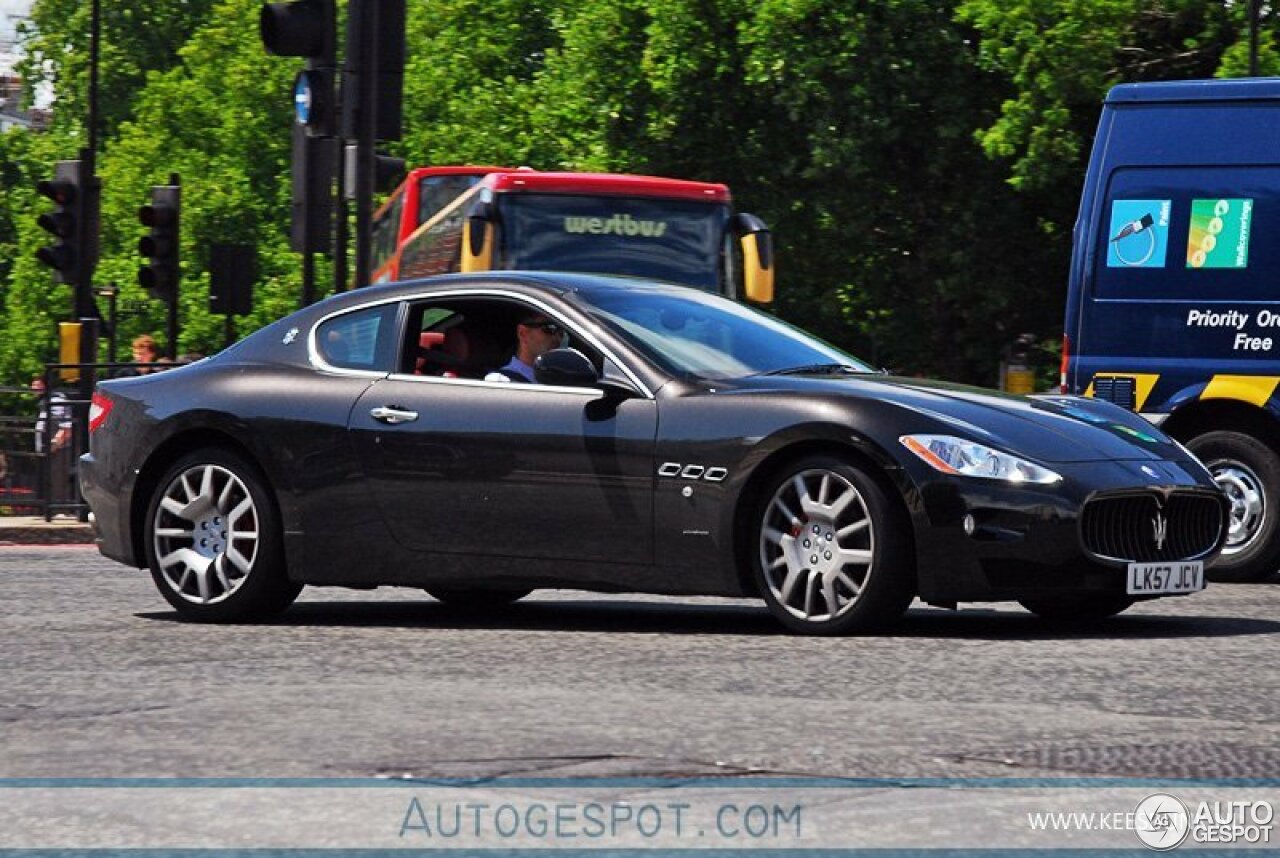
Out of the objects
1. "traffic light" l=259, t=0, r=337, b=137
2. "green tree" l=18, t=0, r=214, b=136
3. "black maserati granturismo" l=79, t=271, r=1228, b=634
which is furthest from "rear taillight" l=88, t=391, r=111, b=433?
"green tree" l=18, t=0, r=214, b=136

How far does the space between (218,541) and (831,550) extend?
8.42 ft

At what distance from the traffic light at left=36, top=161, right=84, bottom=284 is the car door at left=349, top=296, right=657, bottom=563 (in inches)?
456

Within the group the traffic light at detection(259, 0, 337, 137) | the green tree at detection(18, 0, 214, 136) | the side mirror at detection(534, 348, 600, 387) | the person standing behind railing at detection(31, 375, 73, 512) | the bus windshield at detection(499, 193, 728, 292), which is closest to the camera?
the side mirror at detection(534, 348, 600, 387)

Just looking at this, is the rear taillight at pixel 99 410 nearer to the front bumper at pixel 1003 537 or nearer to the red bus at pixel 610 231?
the front bumper at pixel 1003 537

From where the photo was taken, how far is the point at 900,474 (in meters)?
8.51

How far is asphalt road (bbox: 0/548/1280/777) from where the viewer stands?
589cm

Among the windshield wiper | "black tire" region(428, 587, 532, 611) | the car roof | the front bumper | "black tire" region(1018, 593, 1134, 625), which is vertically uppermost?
the car roof

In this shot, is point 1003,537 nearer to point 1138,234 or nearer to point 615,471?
point 615,471

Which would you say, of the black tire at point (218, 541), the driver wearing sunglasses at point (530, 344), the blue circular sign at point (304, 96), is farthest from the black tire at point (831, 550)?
the blue circular sign at point (304, 96)

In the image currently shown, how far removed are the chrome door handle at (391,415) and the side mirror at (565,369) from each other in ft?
2.04

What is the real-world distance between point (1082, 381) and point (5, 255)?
228 ft

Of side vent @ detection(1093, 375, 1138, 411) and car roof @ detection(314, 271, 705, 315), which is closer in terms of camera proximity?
car roof @ detection(314, 271, 705, 315)

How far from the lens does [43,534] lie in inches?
727

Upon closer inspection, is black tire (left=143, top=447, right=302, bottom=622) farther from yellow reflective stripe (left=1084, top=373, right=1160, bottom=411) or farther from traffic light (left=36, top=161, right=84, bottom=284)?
traffic light (left=36, top=161, right=84, bottom=284)
